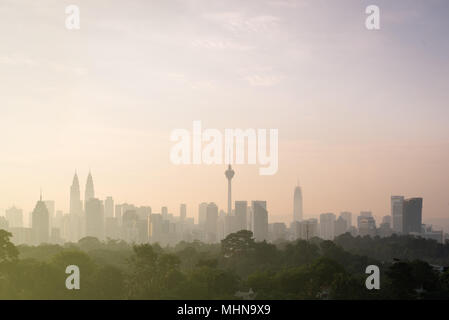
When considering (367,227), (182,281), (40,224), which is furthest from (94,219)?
(182,281)

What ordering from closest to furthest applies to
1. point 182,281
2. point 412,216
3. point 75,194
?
point 182,281, point 412,216, point 75,194

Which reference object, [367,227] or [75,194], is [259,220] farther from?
[75,194]

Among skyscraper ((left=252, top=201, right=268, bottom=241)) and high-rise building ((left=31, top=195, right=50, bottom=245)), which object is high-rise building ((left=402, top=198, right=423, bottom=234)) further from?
high-rise building ((left=31, top=195, right=50, bottom=245))

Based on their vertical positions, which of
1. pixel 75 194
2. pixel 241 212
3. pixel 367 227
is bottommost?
pixel 367 227

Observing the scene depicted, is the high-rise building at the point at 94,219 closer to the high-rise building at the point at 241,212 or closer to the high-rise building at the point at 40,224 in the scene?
the high-rise building at the point at 40,224

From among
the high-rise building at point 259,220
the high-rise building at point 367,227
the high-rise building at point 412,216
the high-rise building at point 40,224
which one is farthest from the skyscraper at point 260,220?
the high-rise building at point 40,224

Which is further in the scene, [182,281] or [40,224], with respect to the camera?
[40,224]
